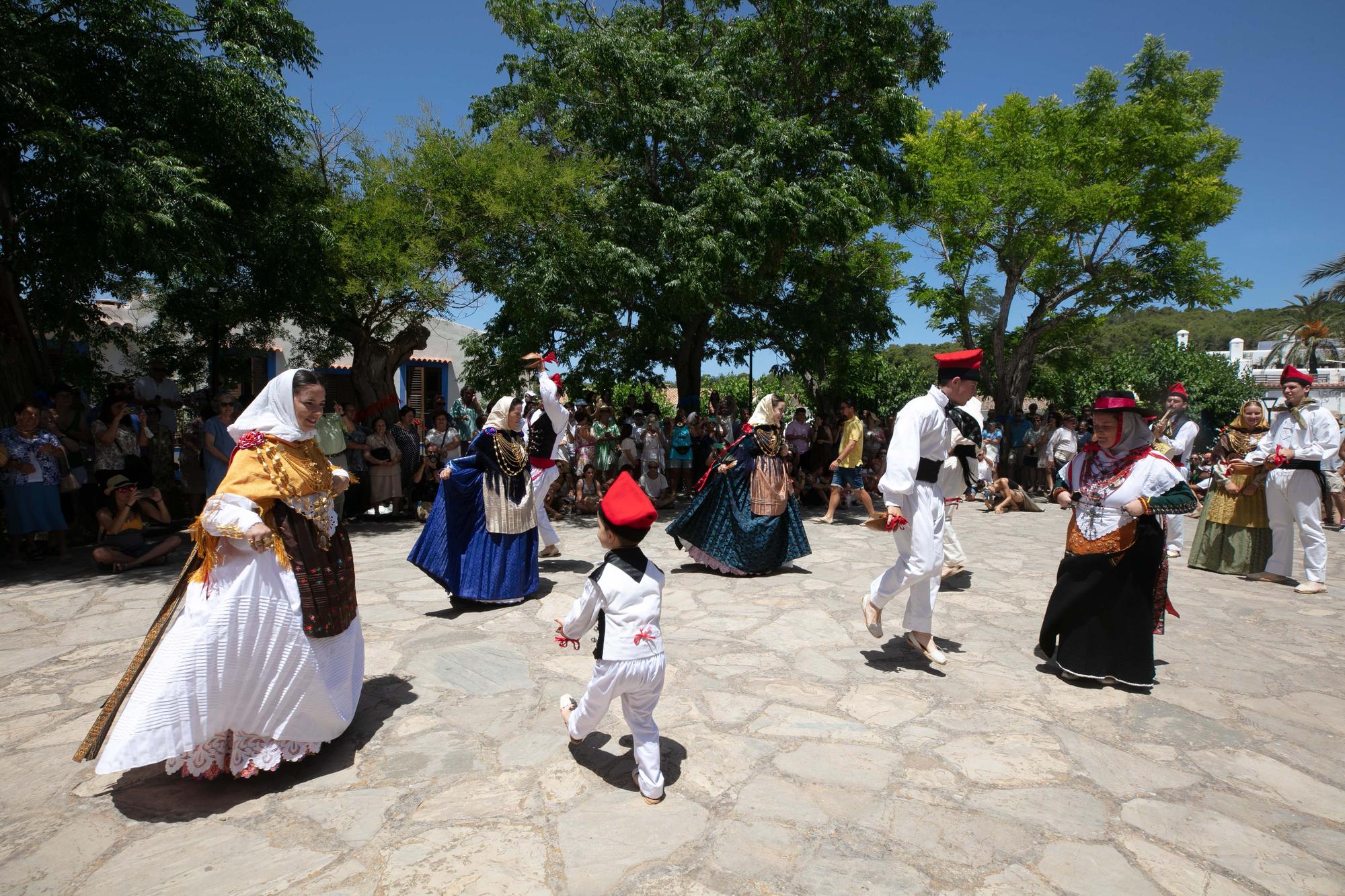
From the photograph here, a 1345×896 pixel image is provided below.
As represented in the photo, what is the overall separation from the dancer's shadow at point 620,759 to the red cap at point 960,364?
2.93 metres

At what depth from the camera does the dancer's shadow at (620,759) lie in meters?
3.44

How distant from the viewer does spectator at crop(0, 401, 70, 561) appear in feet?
24.7

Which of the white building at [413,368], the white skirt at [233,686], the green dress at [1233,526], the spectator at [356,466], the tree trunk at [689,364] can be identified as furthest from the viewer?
the white building at [413,368]

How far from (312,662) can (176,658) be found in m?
0.51

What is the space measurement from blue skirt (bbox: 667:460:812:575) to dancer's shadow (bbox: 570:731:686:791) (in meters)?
3.55

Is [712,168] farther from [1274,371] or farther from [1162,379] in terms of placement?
[1274,371]

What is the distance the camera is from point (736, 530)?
24.2 feet

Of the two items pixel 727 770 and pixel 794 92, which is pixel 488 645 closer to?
pixel 727 770

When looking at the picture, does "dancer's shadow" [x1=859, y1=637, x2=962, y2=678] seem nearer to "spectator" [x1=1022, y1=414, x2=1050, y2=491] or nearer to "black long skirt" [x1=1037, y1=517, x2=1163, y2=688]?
"black long skirt" [x1=1037, y1=517, x2=1163, y2=688]

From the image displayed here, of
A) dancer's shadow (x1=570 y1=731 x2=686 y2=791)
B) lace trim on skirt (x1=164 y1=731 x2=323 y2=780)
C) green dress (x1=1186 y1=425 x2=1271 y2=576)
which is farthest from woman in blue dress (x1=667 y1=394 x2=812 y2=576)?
lace trim on skirt (x1=164 y1=731 x2=323 y2=780)

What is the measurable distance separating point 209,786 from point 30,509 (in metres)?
6.09

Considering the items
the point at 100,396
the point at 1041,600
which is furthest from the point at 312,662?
the point at 100,396

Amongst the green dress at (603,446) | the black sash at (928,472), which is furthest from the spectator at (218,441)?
the black sash at (928,472)

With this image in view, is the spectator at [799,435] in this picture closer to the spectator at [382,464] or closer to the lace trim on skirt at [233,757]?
the spectator at [382,464]
